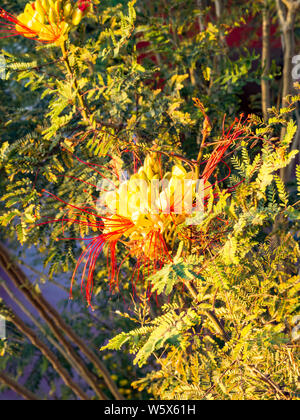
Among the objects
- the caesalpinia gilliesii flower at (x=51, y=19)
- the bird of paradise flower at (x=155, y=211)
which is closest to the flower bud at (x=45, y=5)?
the caesalpinia gilliesii flower at (x=51, y=19)

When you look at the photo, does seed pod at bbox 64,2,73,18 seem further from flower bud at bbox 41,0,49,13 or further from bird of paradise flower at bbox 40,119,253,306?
bird of paradise flower at bbox 40,119,253,306

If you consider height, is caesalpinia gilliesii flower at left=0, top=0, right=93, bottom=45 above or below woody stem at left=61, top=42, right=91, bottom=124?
above

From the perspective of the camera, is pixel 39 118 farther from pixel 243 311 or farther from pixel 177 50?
pixel 243 311

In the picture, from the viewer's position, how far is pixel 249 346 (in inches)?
15.3

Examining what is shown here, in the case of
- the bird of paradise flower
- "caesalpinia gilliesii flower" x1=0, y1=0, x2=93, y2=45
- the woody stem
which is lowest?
the bird of paradise flower

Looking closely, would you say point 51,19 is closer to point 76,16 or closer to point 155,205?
point 76,16

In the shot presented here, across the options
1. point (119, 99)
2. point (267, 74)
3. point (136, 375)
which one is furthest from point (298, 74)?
point (136, 375)

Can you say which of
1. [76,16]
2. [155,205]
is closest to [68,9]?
[76,16]

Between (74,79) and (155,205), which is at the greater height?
(74,79)

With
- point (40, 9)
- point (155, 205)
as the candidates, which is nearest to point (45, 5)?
point (40, 9)

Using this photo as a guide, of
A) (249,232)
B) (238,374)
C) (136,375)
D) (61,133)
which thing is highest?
(61,133)

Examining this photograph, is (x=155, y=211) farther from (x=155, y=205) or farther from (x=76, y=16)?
(x=76, y=16)

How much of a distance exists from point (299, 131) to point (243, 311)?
0.42m

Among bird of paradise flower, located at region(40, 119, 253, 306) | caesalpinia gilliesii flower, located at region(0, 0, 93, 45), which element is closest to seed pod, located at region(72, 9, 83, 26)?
caesalpinia gilliesii flower, located at region(0, 0, 93, 45)
